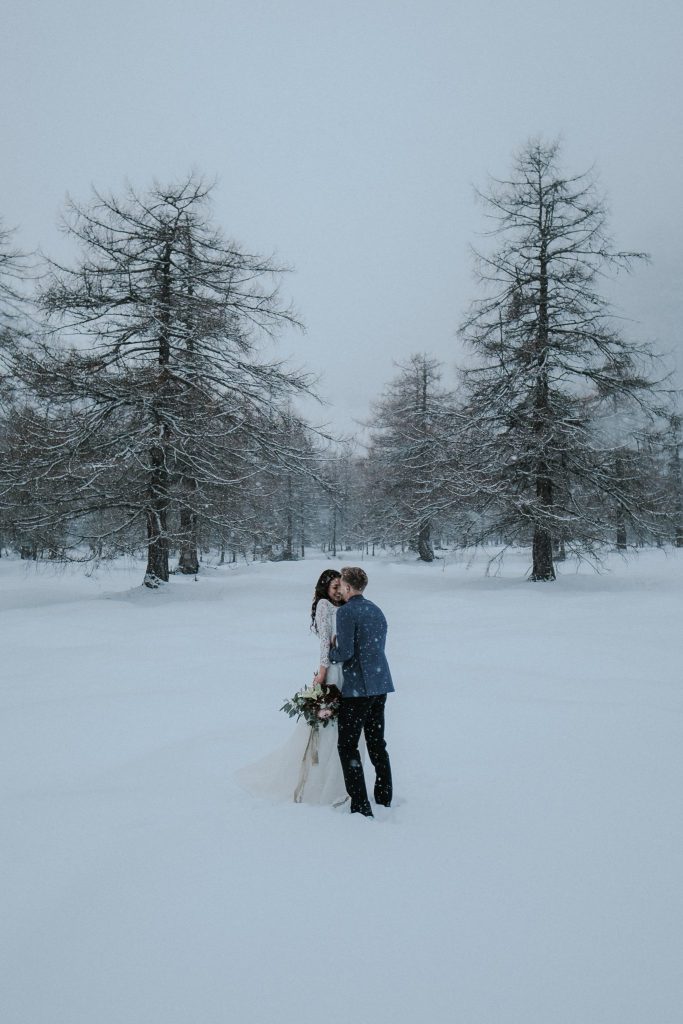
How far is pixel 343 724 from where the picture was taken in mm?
3684

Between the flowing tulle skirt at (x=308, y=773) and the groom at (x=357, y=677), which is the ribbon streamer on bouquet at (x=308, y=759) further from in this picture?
the groom at (x=357, y=677)

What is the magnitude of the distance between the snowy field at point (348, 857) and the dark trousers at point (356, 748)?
14 centimetres

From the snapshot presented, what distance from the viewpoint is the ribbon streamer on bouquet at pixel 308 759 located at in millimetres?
3789

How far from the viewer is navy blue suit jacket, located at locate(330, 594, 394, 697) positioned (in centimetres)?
362

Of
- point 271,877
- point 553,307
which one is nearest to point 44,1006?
point 271,877

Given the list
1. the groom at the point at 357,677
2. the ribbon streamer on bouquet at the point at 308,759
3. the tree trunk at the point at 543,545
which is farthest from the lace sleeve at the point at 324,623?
the tree trunk at the point at 543,545

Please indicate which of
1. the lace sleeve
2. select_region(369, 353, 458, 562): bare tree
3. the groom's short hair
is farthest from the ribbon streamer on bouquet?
select_region(369, 353, 458, 562): bare tree

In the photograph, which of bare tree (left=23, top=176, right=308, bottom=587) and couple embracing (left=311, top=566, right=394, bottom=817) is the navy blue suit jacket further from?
bare tree (left=23, top=176, right=308, bottom=587)

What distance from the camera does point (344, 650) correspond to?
11.9ft

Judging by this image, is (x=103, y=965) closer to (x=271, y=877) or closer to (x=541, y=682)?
(x=271, y=877)

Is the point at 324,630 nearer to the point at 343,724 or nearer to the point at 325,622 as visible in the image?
the point at 325,622

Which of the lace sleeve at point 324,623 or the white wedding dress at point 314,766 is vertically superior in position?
the lace sleeve at point 324,623

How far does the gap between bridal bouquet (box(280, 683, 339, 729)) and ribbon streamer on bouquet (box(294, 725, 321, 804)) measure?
8 cm

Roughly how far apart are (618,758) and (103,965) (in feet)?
13.3
